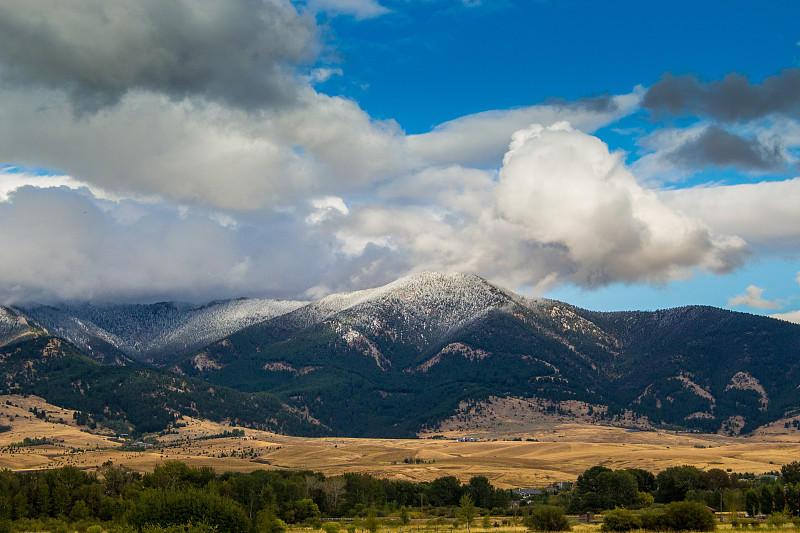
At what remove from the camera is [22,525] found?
19688 cm

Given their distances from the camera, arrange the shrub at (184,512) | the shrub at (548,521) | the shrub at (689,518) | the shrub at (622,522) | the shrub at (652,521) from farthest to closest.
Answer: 1. the shrub at (548,521)
2. the shrub at (622,522)
3. the shrub at (652,521)
4. the shrub at (689,518)
5. the shrub at (184,512)

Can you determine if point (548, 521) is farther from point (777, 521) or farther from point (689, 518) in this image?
point (777, 521)

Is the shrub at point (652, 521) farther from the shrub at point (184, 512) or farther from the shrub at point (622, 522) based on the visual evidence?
the shrub at point (184, 512)

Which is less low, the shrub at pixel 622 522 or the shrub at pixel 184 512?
the shrub at pixel 184 512

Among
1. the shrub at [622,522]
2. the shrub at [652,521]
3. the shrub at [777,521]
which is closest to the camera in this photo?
the shrub at [777,521]

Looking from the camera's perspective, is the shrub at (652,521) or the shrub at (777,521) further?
the shrub at (652,521)

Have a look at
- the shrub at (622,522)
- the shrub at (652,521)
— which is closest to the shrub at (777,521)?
the shrub at (652,521)

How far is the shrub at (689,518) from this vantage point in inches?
6068

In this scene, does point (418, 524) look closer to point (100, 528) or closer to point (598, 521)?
point (598, 521)

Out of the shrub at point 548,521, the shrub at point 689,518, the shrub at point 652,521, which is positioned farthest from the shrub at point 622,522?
the shrub at point 548,521

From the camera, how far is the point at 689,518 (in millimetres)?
155375

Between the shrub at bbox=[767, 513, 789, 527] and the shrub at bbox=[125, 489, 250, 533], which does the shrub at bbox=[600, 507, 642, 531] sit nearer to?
the shrub at bbox=[767, 513, 789, 527]

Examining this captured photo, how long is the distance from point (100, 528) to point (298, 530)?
43.2 meters

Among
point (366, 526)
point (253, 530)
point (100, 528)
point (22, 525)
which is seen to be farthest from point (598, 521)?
point (22, 525)
